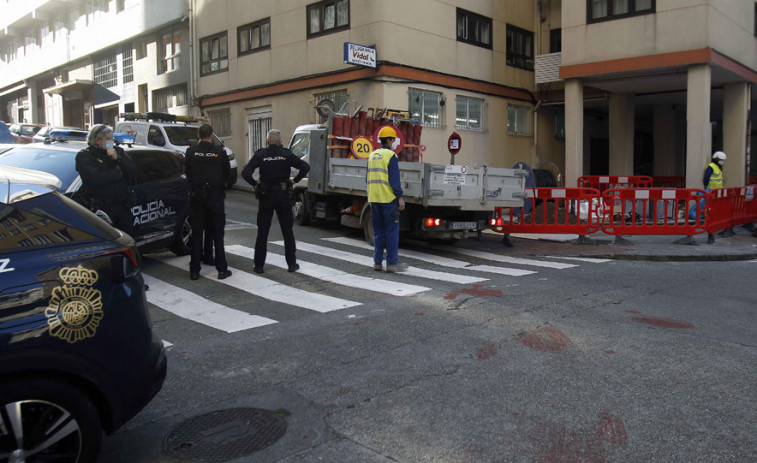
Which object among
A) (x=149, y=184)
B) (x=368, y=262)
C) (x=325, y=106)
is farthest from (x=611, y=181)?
(x=149, y=184)

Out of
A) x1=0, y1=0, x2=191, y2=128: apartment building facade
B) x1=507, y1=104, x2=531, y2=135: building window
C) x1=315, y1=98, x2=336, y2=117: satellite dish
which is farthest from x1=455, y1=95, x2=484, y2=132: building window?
x1=0, y1=0, x2=191, y2=128: apartment building facade

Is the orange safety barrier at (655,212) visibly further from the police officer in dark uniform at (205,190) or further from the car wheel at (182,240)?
the car wheel at (182,240)

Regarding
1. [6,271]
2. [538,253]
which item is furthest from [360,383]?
[538,253]

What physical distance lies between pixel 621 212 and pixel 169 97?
22.1 meters

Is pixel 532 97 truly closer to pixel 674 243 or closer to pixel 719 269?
pixel 674 243

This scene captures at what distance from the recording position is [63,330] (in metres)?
3.11

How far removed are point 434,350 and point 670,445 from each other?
7.14 ft

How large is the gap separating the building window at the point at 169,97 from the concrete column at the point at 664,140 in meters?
19.6

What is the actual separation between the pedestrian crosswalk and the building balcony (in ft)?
42.9

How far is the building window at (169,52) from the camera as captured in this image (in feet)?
91.4

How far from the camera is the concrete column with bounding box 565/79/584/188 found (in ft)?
64.6

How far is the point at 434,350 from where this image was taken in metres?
5.53

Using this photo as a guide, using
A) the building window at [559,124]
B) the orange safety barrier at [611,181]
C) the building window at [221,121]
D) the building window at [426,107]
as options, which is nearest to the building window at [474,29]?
the building window at [426,107]

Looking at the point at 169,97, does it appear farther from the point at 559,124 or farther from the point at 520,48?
the point at 559,124
